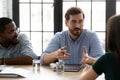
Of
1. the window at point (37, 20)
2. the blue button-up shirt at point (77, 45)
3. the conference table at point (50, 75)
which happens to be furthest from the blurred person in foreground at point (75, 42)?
the window at point (37, 20)

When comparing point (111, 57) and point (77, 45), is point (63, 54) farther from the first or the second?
point (111, 57)

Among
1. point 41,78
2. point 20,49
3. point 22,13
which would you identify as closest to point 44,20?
point 22,13

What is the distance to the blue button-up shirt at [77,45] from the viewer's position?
3.17 meters

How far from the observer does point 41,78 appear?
2.40 metres

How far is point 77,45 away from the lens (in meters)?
3.22

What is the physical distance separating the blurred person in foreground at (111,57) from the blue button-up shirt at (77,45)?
1321 mm

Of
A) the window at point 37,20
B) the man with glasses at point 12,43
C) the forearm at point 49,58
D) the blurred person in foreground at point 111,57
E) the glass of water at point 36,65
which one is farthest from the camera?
the window at point 37,20

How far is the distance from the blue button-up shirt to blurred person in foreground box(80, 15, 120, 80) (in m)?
1.32

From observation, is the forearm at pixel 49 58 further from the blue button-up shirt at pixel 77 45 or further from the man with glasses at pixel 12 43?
the man with glasses at pixel 12 43

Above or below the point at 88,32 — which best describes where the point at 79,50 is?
below

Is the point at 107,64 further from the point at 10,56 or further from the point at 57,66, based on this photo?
the point at 10,56

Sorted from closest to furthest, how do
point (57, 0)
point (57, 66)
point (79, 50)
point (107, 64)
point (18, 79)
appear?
point (107, 64)
point (18, 79)
point (57, 66)
point (79, 50)
point (57, 0)

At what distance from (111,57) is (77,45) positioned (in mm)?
1475

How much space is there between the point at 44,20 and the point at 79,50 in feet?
4.24
